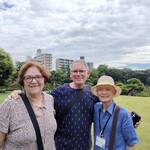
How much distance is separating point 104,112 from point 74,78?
2.06 feet

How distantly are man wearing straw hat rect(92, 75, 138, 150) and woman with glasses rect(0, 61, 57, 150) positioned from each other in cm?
64

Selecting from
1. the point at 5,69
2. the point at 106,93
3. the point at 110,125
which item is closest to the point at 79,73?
the point at 106,93

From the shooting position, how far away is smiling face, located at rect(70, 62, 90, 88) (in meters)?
4.62


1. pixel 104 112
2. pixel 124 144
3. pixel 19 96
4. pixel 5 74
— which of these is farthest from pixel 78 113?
pixel 5 74

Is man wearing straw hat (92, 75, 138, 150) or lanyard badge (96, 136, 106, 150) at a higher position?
man wearing straw hat (92, 75, 138, 150)

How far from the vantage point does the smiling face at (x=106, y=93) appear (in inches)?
168

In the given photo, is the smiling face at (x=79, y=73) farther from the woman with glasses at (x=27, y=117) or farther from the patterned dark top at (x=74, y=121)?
the woman with glasses at (x=27, y=117)

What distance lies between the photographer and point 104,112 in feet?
14.1

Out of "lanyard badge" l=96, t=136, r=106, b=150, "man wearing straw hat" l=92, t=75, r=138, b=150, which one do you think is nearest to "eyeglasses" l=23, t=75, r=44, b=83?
"man wearing straw hat" l=92, t=75, r=138, b=150

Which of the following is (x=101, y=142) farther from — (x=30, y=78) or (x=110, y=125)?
(x=30, y=78)

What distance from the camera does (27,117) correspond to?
3.70m

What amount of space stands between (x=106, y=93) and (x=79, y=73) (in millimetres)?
504

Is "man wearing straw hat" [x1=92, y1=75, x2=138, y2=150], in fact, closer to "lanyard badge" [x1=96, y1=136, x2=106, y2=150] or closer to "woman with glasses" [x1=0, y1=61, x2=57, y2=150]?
"lanyard badge" [x1=96, y1=136, x2=106, y2=150]

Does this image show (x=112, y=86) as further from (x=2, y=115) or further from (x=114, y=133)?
(x=2, y=115)
